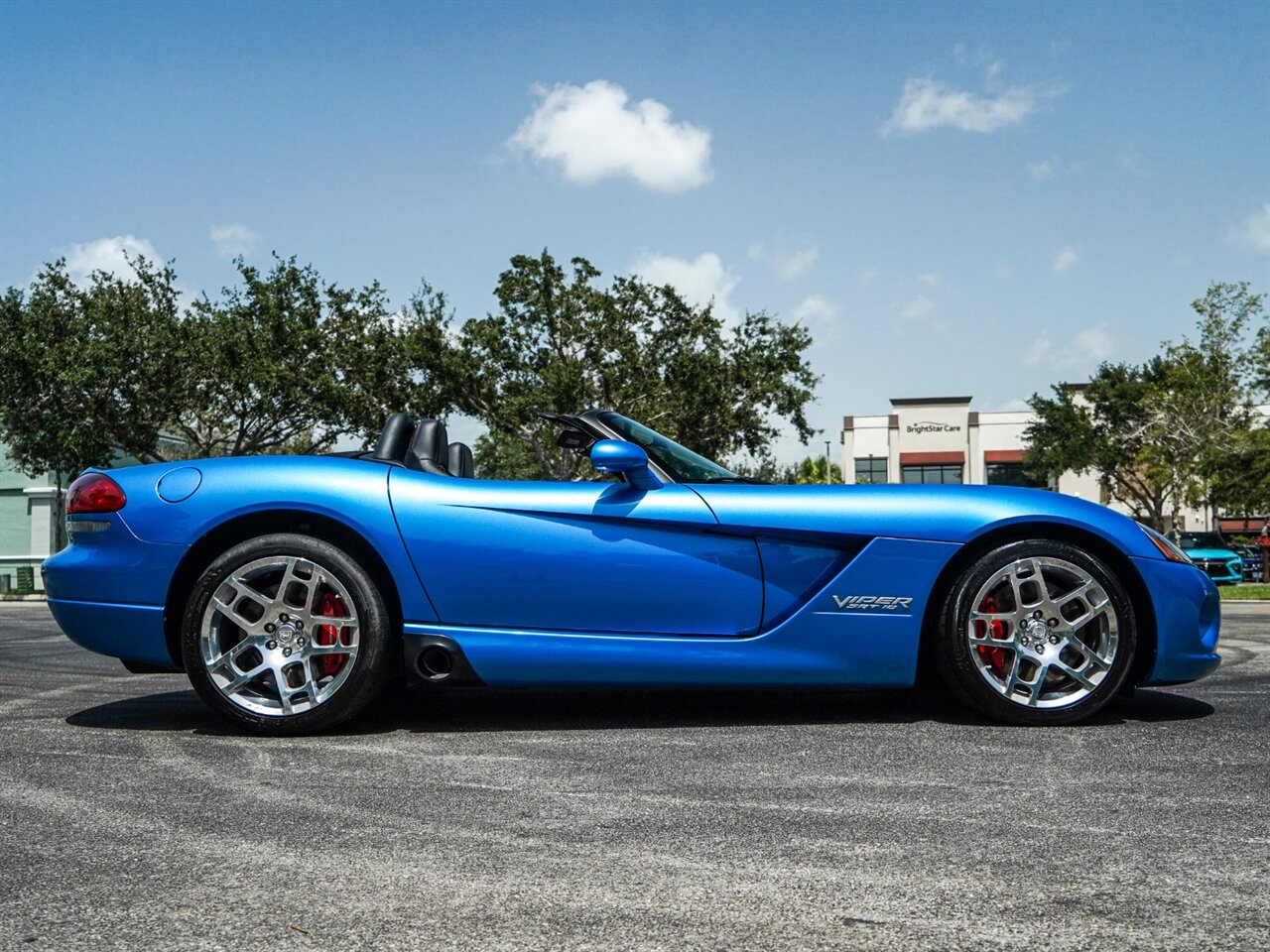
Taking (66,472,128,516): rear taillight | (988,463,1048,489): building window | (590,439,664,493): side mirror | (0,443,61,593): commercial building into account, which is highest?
(988,463,1048,489): building window

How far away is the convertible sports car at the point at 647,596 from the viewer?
4254mm

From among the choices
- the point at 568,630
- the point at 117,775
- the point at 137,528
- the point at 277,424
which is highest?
the point at 277,424

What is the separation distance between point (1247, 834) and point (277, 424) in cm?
3129

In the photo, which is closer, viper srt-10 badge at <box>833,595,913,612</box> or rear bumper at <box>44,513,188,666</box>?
viper srt-10 badge at <box>833,595,913,612</box>

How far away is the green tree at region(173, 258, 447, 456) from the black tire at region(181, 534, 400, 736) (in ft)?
86.1

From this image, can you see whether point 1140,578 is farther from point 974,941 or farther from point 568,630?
point 974,941

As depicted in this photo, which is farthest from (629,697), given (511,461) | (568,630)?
(511,461)

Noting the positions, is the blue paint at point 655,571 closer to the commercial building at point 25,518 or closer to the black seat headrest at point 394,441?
the black seat headrest at point 394,441

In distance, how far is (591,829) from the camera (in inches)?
114

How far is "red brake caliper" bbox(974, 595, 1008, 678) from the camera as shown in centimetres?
428

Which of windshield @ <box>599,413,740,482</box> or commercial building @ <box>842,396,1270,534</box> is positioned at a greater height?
commercial building @ <box>842,396,1270,534</box>

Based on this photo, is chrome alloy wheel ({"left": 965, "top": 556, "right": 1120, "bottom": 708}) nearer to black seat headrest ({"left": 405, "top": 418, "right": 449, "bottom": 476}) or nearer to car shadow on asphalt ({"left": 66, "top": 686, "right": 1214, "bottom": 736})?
car shadow on asphalt ({"left": 66, "top": 686, "right": 1214, "bottom": 736})

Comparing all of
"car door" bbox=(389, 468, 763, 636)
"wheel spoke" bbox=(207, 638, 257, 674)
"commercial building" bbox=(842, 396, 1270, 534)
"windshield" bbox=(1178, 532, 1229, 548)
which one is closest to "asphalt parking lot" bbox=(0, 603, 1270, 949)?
"wheel spoke" bbox=(207, 638, 257, 674)

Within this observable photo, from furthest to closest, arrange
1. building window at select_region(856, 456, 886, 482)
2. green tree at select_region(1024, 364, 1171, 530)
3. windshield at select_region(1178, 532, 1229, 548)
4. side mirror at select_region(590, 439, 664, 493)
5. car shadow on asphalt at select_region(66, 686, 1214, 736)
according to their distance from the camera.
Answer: building window at select_region(856, 456, 886, 482), green tree at select_region(1024, 364, 1171, 530), windshield at select_region(1178, 532, 1229, 548), car shadow on asphalt at select_region(66, 686, 1214, 736), side mirror at select_region(590, 439, 664, 493)
